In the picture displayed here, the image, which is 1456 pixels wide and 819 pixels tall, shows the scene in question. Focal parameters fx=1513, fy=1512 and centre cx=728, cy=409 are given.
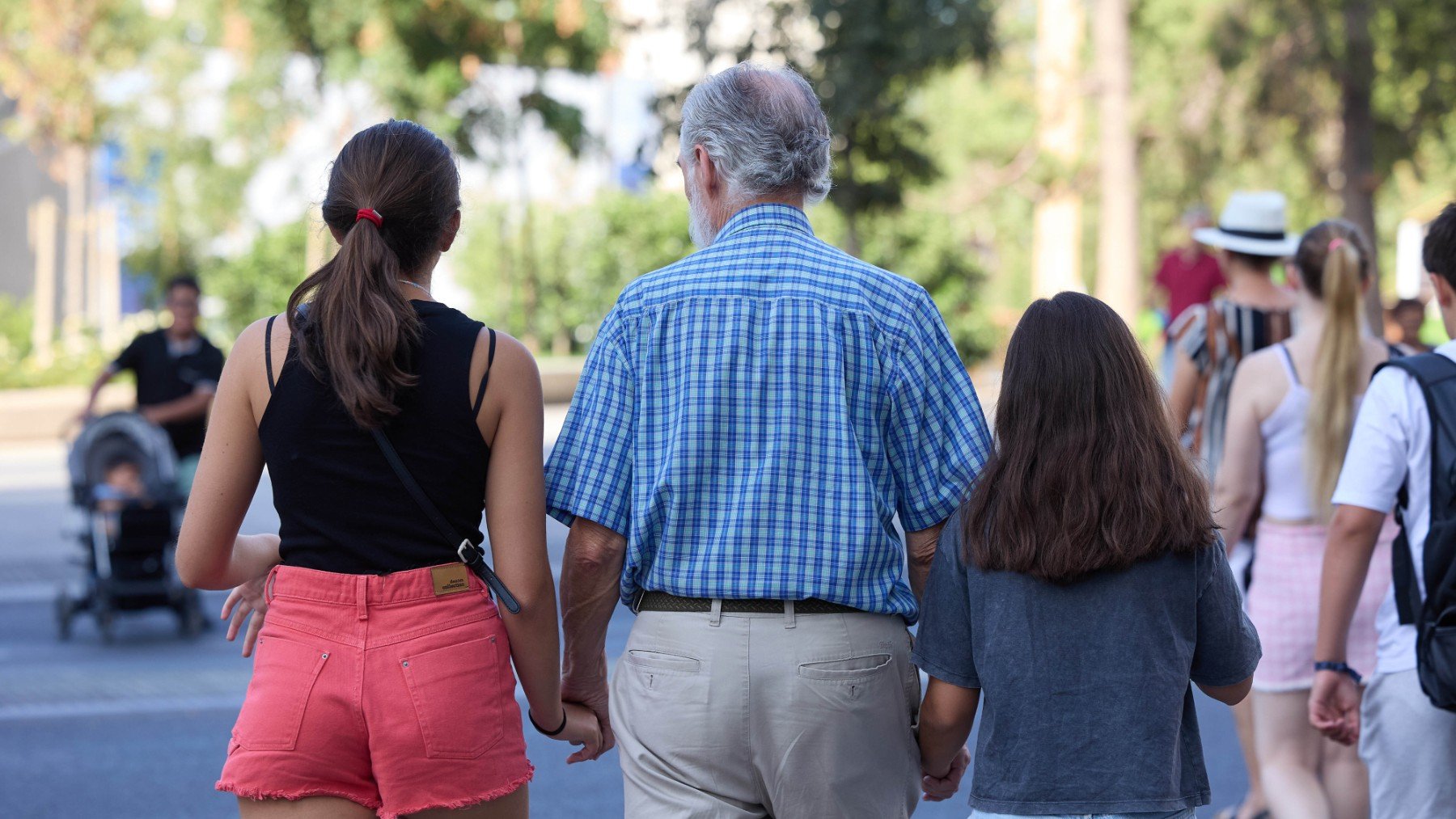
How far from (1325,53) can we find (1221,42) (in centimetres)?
169

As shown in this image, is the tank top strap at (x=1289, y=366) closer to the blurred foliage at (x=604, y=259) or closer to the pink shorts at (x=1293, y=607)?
the pink shorts at (x=1293, y=607)

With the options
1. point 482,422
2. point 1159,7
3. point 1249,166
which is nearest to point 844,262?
point 482,422

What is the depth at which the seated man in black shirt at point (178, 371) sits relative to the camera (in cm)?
945

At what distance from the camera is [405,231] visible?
2.76 m

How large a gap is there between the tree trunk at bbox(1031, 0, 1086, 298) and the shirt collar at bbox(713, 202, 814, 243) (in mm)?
18522

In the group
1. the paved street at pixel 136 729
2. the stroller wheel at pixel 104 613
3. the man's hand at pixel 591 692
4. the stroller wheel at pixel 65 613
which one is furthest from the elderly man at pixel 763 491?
the stroller wheel at pixel 65 613

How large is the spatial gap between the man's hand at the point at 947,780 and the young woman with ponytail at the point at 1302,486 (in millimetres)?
1877

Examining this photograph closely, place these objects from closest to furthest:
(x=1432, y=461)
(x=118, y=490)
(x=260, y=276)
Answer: (x=1432, y=461) < (x=118, y=490) < (x=260, y=276)

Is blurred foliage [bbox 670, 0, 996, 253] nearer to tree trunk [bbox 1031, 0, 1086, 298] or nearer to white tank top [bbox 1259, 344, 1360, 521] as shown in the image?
tree trunk [bbox 1031, 0, 1086, 298]

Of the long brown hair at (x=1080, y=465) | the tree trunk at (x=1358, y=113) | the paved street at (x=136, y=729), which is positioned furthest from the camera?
the tree trunk at (x=1358, y=113)

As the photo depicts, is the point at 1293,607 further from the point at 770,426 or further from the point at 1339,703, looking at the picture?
the point at 770,426

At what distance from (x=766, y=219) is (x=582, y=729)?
1.08 meters

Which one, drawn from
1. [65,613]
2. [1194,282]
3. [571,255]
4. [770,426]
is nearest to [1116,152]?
[1194,282]

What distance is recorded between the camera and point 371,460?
2.64 m
